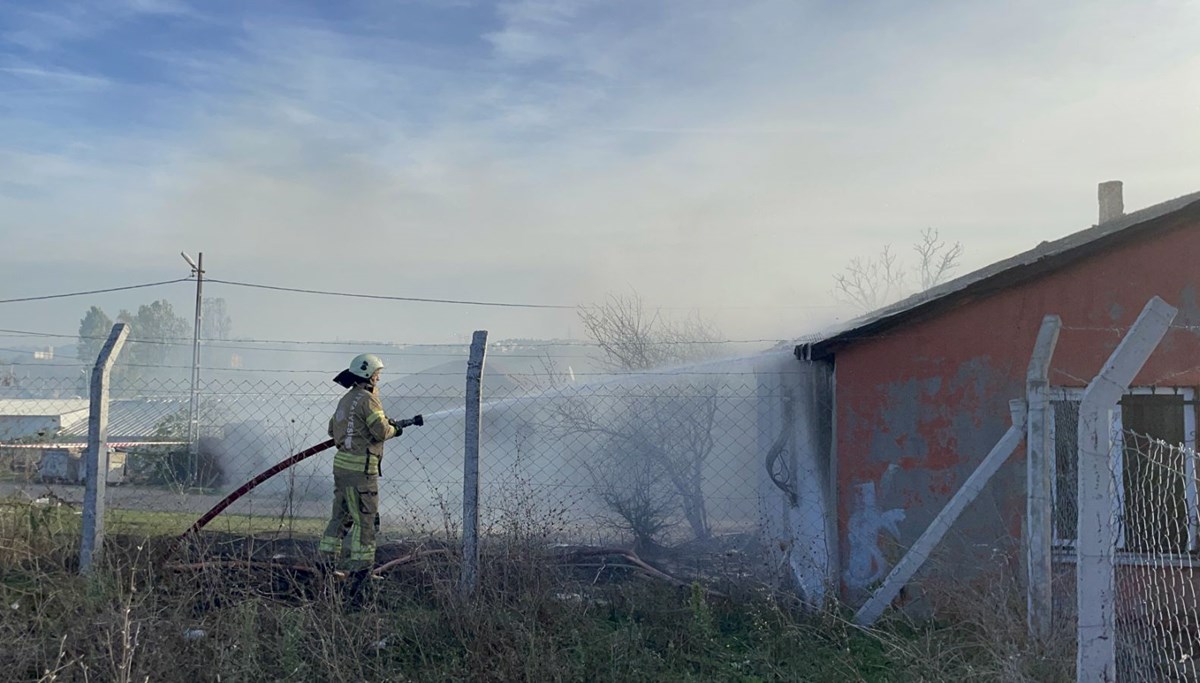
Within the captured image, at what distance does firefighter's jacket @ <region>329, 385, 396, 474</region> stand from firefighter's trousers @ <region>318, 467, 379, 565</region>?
0.22 feet

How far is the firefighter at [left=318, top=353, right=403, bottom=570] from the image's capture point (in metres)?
6.29

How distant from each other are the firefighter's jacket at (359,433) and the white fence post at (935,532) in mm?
3452

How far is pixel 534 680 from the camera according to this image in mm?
4410

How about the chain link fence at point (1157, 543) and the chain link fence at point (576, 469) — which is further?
the chain link fence at point (576, 469)

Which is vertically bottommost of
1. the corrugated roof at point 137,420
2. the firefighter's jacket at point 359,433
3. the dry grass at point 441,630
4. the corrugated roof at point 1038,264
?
the dry grass at point 441,630

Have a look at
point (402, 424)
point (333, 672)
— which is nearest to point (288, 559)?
point (402, 424)

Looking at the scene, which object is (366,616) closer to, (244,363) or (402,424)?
(402,424)

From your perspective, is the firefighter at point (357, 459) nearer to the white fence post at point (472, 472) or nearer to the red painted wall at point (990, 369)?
the white fence post at point (472, 472)

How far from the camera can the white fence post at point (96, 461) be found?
5.72 metres

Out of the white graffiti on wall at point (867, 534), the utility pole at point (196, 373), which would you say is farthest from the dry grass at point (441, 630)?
the utility pole at point (196, 373)

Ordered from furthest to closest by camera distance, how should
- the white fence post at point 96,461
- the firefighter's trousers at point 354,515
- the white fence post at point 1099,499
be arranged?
1. the firefighter's trousers at point 354,515
2. the white fence post at point 96,461
3. the white fence post at point 1099,499

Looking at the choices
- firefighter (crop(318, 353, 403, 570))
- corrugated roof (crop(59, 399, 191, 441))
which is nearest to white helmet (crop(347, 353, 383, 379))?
firefighter (crop(318, 353, 403, 570))

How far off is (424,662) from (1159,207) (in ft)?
21.1

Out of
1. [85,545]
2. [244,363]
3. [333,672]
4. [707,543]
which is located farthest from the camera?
[244,363]
